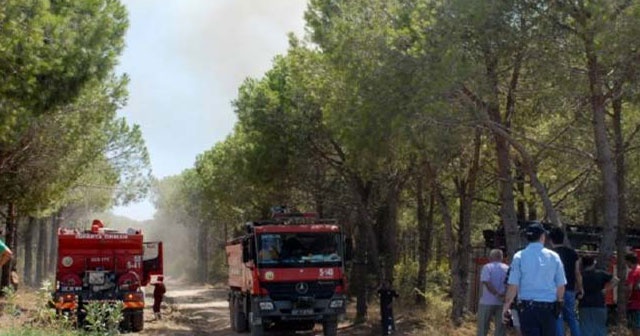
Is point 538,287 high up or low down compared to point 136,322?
up

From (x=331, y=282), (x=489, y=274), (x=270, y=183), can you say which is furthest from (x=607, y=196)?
(x=270, y=183)

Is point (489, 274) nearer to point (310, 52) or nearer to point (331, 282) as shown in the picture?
point (331, 282)

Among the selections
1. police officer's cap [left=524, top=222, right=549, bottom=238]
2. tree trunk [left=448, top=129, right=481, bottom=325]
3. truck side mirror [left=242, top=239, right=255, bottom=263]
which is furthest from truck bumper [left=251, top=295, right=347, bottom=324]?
police officer's cap [left=524, top=222, right=549, bottom=238]

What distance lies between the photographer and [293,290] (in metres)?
18.5

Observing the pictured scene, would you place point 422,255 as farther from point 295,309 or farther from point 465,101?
point 465,101

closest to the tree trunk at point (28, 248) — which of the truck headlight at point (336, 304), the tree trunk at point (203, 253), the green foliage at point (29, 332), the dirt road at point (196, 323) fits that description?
the dirt road at point (196, 323)

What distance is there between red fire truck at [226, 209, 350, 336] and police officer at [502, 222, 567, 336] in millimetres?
9876

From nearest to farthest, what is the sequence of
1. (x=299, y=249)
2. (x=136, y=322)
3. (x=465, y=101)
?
(x=465, y=101) → (x=299, y=249) → (x=136, y=322)

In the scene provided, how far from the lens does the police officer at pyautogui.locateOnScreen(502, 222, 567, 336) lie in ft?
29.4

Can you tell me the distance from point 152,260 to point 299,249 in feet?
18.4

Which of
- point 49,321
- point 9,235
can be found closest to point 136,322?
point 49,321

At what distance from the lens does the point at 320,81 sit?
18469mm

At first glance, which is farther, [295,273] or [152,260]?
[152,260]

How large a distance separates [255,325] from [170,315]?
33.7 ft
